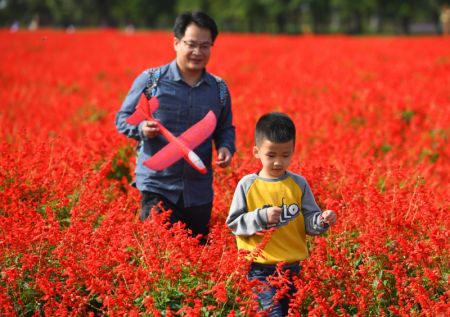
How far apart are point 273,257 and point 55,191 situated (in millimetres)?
2174

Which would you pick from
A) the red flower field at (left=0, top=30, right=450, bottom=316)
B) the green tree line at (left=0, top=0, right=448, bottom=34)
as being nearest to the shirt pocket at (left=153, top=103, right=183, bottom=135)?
the red flower field at (left=0, top=30, right=450, bottom=316)

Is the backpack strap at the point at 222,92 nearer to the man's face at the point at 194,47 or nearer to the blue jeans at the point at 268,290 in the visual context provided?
the man's face at the point at 194,47

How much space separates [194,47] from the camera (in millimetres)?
4301

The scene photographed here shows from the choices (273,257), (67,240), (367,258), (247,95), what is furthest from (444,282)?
(247,95)

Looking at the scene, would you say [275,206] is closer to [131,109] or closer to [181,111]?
[181,111]

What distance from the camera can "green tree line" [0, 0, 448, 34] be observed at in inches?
2280

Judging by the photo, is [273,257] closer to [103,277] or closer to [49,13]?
[103,277]

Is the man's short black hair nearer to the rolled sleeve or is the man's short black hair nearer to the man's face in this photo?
the man's face

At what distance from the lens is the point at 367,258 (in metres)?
3.72

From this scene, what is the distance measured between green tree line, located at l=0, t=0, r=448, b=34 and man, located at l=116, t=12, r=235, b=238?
51.2m

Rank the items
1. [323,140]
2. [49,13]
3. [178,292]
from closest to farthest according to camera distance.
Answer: [178,292] → [323,140] → [49,13]

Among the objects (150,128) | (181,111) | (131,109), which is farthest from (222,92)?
(150,128)

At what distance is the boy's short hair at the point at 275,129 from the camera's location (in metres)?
3.37

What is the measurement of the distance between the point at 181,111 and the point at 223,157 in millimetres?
452
